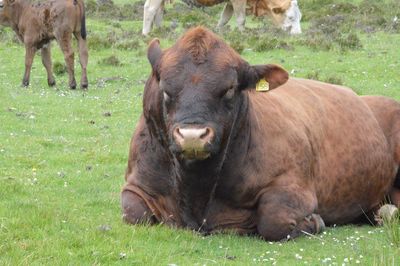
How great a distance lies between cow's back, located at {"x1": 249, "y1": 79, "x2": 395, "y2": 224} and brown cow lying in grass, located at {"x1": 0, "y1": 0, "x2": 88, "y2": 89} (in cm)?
1103

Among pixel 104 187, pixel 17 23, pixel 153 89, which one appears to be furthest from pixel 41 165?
pixel 17 23

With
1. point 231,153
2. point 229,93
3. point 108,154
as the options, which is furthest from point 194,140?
point 108,154

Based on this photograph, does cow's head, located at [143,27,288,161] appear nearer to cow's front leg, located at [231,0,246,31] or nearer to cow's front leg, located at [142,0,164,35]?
cow's front leg, located at [142,0,164,35]

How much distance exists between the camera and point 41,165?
1052 centimetres

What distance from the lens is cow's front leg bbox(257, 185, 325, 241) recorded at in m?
6.83

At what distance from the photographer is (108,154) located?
1136cm

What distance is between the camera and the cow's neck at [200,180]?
659 centimetres

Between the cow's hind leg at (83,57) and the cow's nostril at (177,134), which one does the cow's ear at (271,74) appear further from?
the cow's hind leg at (83,57)

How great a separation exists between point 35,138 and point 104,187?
3502 millimetres

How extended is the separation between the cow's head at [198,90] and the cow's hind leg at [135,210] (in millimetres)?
593

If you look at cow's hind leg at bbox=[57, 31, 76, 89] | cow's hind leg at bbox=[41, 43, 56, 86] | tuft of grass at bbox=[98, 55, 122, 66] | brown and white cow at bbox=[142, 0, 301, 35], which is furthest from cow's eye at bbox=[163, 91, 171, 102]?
brown and white cow at bbox=[142, 0, 301, 35]

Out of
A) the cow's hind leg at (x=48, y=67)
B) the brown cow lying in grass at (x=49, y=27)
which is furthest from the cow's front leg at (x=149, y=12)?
the cow's hind leg at (x=48, y=67)

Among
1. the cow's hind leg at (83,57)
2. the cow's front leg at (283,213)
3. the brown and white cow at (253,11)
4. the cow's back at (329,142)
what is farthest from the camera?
the brown and white cow at (253,11)

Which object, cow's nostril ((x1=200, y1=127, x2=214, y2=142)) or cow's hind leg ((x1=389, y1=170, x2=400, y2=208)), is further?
cow's hind leg ((x1=389, y1=170, x2=400, y2=208))
